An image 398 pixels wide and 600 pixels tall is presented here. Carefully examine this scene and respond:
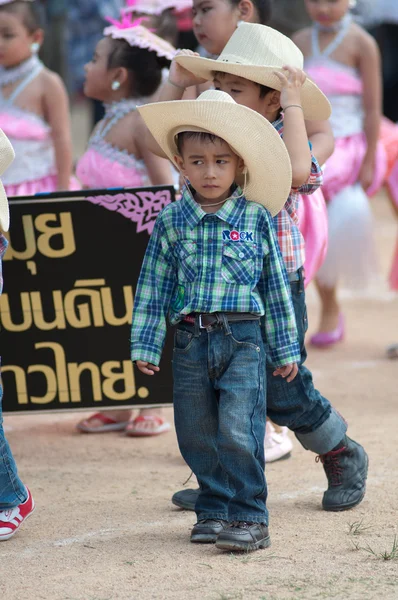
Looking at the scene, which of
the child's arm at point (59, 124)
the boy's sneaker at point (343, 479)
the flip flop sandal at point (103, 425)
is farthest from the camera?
the child's arm at point (59, 124)

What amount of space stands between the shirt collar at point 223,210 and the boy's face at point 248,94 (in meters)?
0.40

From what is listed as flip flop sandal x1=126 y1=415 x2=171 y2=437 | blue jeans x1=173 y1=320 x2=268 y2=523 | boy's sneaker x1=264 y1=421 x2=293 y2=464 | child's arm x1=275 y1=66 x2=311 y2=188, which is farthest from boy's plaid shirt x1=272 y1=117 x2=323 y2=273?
flip flop sandal x1=126 y1=415 x2=171 y2=437

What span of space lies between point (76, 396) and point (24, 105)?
6.74 feet

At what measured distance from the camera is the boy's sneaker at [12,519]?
4074 millimetres

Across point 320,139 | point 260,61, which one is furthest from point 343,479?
point 260,61

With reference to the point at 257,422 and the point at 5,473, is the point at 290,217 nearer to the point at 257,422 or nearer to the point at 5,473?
the point at 257,422

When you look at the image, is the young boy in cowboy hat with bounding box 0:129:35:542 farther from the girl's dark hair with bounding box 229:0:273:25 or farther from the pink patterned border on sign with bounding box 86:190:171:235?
the girl's dark hair with bounding box 229:0:273:25

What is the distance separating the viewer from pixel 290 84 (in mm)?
3910

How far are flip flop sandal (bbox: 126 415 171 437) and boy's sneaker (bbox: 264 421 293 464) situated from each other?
69cm

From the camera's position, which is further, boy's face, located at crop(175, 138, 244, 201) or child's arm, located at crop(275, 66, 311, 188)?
child's arm, located at crop(275, 66, 311, 188)

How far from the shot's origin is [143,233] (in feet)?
16.3

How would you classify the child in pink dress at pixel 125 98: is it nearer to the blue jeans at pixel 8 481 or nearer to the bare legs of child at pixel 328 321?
the blue jeans at pixel 8 481

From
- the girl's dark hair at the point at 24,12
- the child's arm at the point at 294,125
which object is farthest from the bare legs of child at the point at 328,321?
the child's arm at the point at 294,125

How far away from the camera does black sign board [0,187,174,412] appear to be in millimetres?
4926
